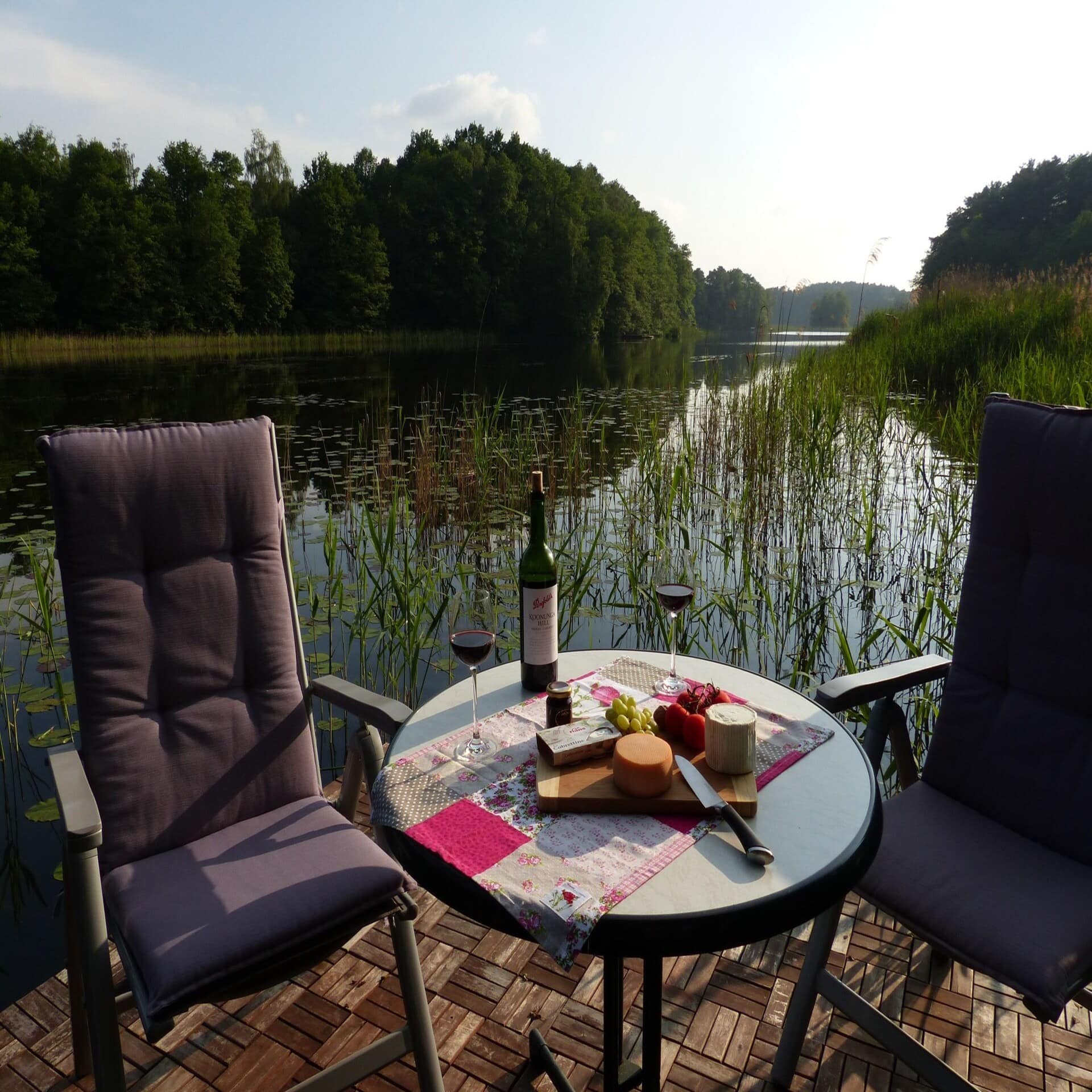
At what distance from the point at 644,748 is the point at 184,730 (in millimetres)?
1017

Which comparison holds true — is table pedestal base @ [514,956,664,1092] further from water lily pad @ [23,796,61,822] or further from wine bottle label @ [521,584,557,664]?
water lily pad @ [23,796,61,822]

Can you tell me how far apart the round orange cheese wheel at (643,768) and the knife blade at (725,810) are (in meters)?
0.03

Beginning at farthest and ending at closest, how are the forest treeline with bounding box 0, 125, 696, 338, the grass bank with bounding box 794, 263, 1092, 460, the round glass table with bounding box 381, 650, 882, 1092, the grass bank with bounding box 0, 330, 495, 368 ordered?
the forest treeline with bounding box 0, 125, 696, 338
the grass bank with bounding box 0, 330, 495, 368
the grass bank with bounding box 794, 263, 1092, 460
the round glass table with bounding box 381, 650, 882, 1092

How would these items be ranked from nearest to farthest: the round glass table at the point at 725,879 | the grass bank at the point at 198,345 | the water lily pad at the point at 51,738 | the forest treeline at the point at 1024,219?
the round glass table at the point at 725,879, the water lily pad at the point at 51,738, the grass bank at the point at 198,345, the forest treeline at the point at 1024,219

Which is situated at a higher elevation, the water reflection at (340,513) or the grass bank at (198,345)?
the grass bank at (198,345)

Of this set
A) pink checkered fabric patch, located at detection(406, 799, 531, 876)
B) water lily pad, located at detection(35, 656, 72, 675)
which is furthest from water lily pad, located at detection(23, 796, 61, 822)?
pink checkered fabric patch, located at detection(406, 799, 531, 876)

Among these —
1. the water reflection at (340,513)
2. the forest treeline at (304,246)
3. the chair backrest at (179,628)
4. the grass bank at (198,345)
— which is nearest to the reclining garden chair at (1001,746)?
the chair backrest at (179,628)

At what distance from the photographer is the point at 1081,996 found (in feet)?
4.14

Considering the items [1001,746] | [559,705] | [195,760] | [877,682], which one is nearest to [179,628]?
[195,760]

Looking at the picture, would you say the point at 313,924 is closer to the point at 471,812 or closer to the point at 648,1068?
the point at 471,812

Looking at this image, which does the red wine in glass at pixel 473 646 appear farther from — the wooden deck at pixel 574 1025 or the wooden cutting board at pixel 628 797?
the wooden deck at pixel 574 1025

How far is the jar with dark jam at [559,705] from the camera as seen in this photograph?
3.96ft

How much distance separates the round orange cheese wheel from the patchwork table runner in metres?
0.04

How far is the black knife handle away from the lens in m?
0.89
